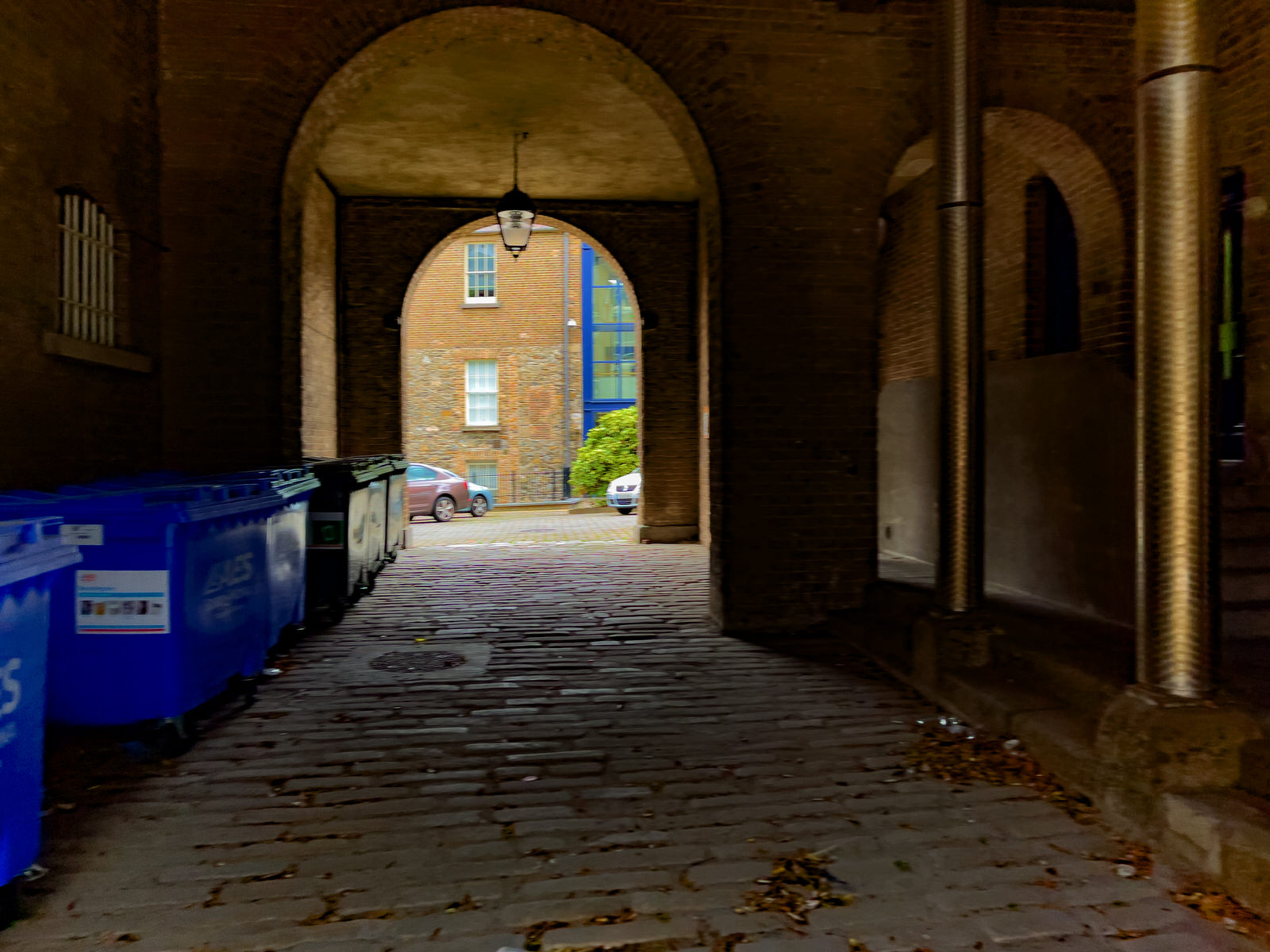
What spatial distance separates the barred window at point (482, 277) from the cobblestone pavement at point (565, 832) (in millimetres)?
19165

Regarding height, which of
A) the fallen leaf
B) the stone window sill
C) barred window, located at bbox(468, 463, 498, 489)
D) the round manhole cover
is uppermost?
the stone window sill

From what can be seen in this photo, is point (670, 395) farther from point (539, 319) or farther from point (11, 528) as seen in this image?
point (539, 319)

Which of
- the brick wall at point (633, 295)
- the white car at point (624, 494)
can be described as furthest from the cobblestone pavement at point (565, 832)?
the white car at point (624, 494)

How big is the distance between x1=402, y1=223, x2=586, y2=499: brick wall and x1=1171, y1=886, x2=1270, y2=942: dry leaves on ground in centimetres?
2151

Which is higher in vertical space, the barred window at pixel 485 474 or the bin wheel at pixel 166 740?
the barred window at pixel 485 474

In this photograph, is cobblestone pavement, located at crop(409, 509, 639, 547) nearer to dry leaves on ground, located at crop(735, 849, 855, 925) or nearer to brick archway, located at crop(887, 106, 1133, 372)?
brick archway, located at crop(887, 106, 1133, 372)

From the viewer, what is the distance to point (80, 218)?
17.2 feet

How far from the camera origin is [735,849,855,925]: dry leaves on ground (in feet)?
8.37

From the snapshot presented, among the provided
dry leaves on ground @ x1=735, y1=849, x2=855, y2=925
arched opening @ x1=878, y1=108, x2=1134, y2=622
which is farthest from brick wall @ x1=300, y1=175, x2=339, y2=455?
dry leaves on ground @ x1=735, y1=849, x2=855, y2=925

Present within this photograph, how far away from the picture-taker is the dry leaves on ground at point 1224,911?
7.95 feet

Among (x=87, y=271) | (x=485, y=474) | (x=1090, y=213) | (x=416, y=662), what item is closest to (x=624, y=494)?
(x=485, y=474)

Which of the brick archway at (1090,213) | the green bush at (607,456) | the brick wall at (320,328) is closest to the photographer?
the brick archway at (1090,213)

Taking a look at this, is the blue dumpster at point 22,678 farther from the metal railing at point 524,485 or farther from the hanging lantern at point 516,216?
the metal railing at point 524,485

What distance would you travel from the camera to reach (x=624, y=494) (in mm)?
18062
